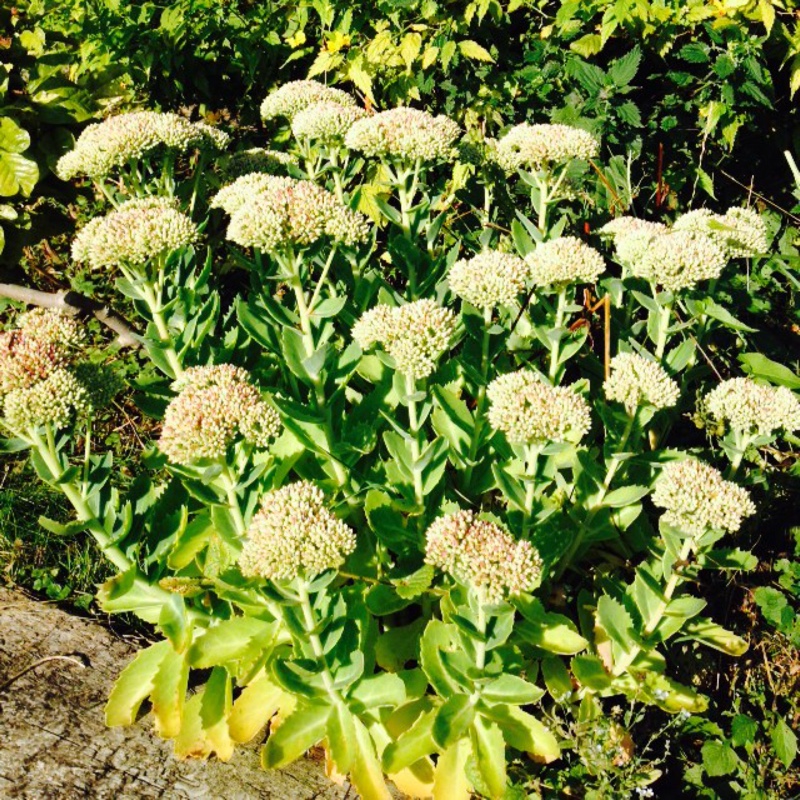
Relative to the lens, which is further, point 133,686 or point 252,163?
point 252,163

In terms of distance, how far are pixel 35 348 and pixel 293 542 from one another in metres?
0.92

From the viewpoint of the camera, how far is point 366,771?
215 cm

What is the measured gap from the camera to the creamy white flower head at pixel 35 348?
2.02 meters

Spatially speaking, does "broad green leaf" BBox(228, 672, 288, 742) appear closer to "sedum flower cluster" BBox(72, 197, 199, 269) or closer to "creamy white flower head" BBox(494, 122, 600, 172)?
"sedum flower cluster" BBox(72, 197, 199, 269)

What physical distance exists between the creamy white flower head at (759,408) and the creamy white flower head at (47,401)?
1.84m

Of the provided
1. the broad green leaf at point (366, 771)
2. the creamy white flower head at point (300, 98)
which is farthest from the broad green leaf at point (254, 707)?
the creamy white flower head at point (300, 98)

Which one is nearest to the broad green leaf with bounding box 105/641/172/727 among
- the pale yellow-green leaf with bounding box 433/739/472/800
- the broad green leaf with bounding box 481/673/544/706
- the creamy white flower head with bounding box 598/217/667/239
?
the pale yellow-green leaf with bounding box 433/739/472/800

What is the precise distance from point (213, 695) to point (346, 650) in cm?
47

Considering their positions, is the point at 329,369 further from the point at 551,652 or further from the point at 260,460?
the point at 551,652

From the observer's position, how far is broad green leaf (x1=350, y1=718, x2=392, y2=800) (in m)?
2.12

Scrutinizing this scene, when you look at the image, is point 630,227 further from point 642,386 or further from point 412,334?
point 412,334

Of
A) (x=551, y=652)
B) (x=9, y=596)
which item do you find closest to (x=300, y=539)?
(x=551, y=652)

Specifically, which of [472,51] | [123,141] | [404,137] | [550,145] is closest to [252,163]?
[123,141]

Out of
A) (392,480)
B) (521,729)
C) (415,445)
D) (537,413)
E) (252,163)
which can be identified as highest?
(252,163)
